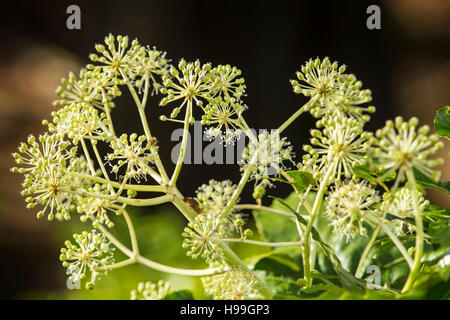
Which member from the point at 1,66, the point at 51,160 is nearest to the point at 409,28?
the point at 1,66

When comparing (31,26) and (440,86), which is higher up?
(31,26)

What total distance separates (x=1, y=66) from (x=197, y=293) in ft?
8.73

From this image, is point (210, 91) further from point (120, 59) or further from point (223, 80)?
point (120, 59)

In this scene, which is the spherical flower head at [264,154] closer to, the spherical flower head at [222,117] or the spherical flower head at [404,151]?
the spherical flower head at [222,117]

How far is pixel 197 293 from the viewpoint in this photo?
4.35 ft

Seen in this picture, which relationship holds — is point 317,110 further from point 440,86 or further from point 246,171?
point 440,86

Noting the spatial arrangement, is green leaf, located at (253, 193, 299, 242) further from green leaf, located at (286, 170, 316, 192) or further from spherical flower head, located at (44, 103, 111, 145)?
spherical flower head, located at (44, 103, 111, 145)

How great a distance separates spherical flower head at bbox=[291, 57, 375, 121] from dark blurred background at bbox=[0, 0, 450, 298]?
2195mm

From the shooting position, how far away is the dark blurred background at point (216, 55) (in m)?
3.16

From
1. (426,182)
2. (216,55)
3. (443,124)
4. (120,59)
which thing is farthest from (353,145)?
(216,55)

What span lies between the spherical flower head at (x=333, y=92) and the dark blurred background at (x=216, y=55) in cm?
220

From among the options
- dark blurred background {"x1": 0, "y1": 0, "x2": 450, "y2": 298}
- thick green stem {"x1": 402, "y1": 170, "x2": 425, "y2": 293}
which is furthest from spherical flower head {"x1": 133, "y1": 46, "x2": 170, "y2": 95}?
dark blurred background {"x1": 0, "y1": 0, "x2": 450, "y2": 298}

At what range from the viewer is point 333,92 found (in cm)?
80

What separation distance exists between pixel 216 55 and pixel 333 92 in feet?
8.13
